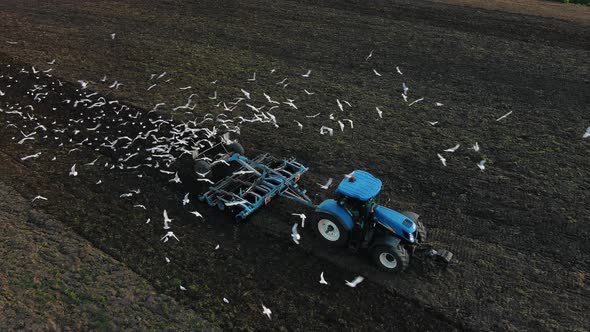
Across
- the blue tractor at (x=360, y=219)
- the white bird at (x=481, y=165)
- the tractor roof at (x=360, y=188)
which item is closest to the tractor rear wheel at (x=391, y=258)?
the blue tractor at (x=360, y=219)

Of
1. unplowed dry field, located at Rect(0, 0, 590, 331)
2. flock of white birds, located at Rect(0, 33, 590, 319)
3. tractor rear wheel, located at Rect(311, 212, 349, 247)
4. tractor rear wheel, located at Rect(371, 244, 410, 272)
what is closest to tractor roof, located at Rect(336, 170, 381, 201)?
tractor rear wheel, located at Rect(311, 212, 349, 247)

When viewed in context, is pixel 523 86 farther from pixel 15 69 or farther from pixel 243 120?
pixel 15 69

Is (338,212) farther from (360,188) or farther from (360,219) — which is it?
(360,188)

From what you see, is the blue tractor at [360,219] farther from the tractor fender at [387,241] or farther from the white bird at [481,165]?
the white bird at [481,165]

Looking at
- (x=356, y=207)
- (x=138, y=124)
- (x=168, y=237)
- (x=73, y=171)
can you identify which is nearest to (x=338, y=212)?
(x=356, y=207)

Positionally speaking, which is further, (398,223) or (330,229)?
(330,229)

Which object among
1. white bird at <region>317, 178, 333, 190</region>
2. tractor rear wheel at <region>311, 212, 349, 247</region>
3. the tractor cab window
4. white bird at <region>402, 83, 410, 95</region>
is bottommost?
white bird at <region>317, 178, 333, 190</region>

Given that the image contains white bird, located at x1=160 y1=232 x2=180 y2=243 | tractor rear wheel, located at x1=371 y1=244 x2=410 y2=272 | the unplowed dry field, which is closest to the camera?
the unplowed dry field

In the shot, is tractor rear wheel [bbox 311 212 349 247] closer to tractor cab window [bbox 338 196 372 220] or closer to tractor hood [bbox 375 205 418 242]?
tractor cab window [bbox 338 196 372 220]
